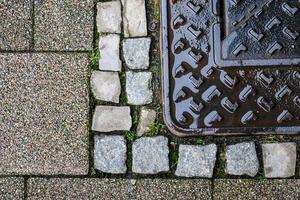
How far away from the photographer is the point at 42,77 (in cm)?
266

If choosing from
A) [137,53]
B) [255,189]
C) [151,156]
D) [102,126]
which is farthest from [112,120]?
[255,189]

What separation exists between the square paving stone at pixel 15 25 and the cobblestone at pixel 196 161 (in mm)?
1019

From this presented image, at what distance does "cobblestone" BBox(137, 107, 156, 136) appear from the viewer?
2627 mm

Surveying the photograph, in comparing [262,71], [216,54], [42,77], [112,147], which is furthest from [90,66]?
[262,71]

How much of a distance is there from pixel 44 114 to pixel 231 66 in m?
1.01

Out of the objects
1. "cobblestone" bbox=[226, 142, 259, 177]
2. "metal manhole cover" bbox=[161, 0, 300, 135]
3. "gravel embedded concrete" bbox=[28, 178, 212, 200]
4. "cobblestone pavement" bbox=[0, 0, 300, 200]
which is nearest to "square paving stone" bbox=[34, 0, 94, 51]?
"cobblestone pavement" bbox=[0, 0, 300, 200]

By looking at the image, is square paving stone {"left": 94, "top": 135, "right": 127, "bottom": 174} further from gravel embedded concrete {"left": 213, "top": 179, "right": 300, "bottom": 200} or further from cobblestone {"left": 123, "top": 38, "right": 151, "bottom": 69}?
gravel embedded concrete {"left": 213, "top": 179, "right": 300, "bottom": 200}

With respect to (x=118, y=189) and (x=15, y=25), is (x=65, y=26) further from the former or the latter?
(x=118, y=189)

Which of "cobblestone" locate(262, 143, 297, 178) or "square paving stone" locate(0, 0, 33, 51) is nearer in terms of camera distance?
"cobblestone" locate(262, 143, 297, 178)

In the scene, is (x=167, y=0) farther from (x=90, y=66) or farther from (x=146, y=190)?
(x=146, y=190)

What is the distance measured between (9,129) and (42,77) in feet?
1.06

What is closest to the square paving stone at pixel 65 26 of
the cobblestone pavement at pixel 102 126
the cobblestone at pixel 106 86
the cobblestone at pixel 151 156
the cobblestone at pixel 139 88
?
the cobblestone pavement at pixel 102 126

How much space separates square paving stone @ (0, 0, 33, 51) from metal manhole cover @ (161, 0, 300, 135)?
73 centimetres

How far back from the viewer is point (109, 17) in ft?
8.77
